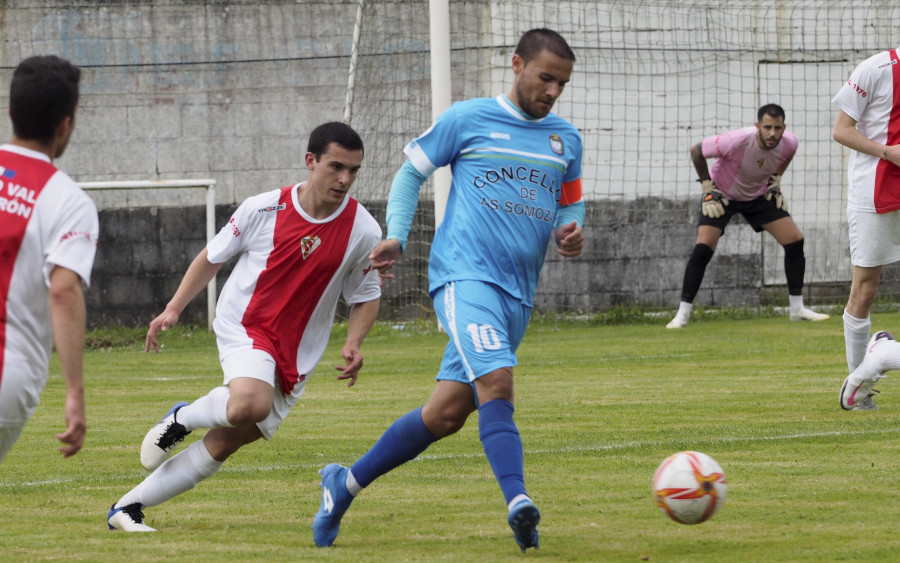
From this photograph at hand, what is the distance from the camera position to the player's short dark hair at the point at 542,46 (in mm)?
4770

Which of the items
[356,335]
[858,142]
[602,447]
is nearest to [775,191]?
[858,142]

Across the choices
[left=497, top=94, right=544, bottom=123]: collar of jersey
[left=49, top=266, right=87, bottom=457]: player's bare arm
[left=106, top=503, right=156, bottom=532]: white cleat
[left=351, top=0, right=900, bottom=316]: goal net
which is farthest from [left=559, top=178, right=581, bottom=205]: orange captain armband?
[left=351, top=0, right=900, bottom=316]: goal net

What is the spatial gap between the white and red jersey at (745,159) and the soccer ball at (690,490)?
8.70 m

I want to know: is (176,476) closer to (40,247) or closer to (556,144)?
(40,247)

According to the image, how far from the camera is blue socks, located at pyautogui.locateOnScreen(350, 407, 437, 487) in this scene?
4.65m

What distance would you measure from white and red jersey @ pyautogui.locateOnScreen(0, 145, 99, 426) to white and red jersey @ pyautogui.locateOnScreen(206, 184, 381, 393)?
5.18ft

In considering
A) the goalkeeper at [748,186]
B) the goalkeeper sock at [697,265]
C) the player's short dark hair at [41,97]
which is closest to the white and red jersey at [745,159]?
the goalkeeper at [748,186]

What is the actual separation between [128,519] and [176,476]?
25 centimetres

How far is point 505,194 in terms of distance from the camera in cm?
479

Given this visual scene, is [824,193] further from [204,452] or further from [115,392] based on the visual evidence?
[204,452]

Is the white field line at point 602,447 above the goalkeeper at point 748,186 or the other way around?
the other way around

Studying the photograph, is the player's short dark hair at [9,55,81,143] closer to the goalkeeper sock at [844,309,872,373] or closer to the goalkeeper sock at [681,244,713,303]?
the goalkeeper sock at [844,309,872,373]

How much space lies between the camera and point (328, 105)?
51.1ft

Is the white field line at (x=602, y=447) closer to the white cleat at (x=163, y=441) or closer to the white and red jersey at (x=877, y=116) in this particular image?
the white cleat at (x=163, y=441)
